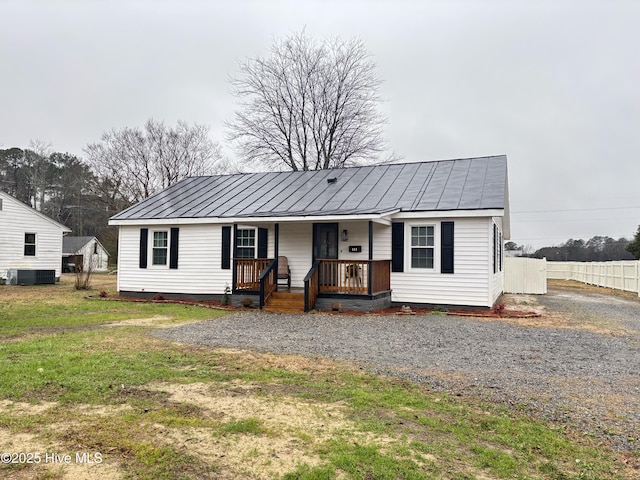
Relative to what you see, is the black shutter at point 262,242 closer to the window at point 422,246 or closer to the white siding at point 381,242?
the white siding at point 381,242

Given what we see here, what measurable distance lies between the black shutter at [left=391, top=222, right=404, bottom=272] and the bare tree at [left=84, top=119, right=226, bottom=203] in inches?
1002

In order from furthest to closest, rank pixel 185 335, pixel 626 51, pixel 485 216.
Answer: pixel 626 51 → pixel 485 216 → pixel 185 335

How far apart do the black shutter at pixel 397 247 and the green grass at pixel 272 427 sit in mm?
6936

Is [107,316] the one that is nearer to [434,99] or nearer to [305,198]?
[305,198]

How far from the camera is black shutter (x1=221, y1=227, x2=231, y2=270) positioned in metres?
13.9

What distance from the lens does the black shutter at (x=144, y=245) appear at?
1496 cm

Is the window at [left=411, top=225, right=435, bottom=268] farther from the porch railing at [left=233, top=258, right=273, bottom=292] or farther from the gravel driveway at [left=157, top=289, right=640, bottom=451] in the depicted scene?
the porch railing at [left=233, top=258, right=273, bottom=292]

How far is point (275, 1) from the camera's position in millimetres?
14250

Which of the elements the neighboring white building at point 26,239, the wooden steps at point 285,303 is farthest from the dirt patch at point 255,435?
the neighboring white building at point 26,239

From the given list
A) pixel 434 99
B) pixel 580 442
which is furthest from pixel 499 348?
pixel 434 99

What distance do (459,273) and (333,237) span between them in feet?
12.7

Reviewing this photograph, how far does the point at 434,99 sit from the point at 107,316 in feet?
65.2

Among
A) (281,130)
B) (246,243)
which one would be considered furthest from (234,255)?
(281,130)

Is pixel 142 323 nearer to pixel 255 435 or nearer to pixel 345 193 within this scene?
pixel 255 435
